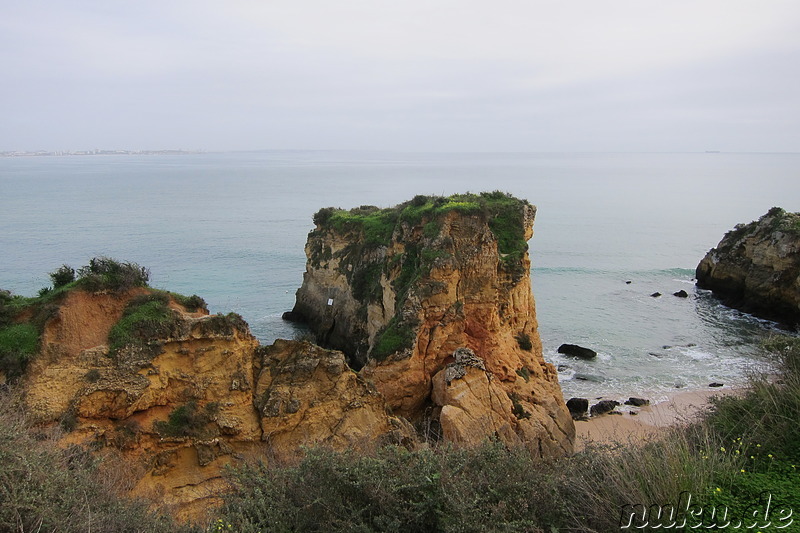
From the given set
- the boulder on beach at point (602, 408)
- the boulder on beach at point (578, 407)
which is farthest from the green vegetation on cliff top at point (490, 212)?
the boulder on beach at point (602, 408)

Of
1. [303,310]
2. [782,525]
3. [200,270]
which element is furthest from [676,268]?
[782,525]

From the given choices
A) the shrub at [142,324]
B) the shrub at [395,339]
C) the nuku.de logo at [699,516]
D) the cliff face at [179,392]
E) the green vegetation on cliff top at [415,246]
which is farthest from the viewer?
the green vegetation on cliff top at [415,246]

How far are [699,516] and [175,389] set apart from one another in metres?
11.5

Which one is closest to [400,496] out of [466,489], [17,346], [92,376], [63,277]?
[466,489]

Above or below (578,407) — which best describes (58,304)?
above

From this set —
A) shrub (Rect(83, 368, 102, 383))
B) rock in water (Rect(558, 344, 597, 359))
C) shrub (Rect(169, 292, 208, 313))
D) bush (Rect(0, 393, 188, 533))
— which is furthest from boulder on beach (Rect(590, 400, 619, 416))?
bush (Rect(0, 393, 188, 533))

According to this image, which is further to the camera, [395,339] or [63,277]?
[395,339]

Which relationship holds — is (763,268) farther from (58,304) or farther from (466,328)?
(58,304)

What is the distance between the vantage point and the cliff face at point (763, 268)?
39875mm

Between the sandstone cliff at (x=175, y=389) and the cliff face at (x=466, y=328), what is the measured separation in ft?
14.1

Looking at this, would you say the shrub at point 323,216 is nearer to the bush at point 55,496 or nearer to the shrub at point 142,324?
the shrub at point 142,324

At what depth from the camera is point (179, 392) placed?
45.6ft

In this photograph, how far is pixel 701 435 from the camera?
11.4 m

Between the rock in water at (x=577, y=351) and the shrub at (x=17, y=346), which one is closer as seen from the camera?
the shrub at (x=17, y=346)
